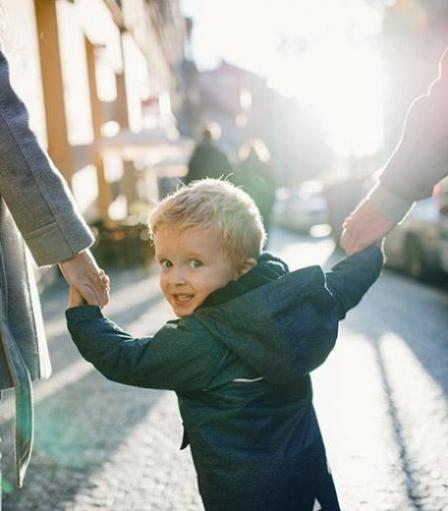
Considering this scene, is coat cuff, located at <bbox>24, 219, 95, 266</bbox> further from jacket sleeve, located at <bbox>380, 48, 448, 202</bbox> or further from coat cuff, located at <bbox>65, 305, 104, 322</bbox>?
jacket sleeve, located at <bbox>380, 48, 448, 202</bbox>

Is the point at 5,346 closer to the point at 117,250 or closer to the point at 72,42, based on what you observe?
the point at 117,250

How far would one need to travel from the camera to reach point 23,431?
185 cm

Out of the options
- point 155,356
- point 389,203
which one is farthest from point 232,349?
point 389,203

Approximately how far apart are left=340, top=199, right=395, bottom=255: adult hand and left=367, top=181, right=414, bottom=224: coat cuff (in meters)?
0.03

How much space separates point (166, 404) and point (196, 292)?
2835 mm

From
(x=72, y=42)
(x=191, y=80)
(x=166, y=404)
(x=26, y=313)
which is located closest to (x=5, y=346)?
(x=26, y=313)

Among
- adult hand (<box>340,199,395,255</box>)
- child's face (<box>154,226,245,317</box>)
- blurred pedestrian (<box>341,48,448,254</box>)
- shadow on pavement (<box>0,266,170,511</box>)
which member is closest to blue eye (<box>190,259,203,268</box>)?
child's face (<box>154,226,245,317</box>)

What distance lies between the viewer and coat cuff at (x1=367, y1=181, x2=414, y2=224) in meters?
2.61

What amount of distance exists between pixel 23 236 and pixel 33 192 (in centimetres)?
11

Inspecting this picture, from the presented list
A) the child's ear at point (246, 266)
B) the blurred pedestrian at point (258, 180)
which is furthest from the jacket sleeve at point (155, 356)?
the blurred pedestrian at point (258, 180)

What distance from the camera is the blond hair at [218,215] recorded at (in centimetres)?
196

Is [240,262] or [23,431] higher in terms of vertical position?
[240,262]

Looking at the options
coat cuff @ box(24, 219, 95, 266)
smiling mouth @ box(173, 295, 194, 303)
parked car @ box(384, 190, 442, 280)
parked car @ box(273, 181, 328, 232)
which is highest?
coat cuff @ box(24, 219, 95, 266)

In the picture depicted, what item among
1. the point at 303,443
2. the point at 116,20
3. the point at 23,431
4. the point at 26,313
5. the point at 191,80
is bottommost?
the point at 191,80
